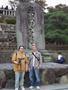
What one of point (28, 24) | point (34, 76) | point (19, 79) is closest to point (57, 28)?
point (28, 24)

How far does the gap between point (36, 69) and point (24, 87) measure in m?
1.23

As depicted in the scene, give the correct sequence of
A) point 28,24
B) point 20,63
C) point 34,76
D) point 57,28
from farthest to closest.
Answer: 1. point 57,28
2. point 28,24
3. point 34,76
4. point 20,63

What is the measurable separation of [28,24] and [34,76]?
4.78 meters

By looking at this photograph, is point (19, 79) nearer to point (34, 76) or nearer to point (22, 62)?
point (22, 62)

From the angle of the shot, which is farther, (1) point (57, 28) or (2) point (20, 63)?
(1) point (57, 28)

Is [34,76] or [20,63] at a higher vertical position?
[20,63]

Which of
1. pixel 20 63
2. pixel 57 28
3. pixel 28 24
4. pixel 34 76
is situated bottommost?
pixel 57 28

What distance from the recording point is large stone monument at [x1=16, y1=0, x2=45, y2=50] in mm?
19172

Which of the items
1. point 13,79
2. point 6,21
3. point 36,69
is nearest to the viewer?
point 36,69

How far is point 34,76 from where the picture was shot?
Result: 15.1m

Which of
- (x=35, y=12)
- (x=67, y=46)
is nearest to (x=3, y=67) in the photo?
(x=35, y=12)

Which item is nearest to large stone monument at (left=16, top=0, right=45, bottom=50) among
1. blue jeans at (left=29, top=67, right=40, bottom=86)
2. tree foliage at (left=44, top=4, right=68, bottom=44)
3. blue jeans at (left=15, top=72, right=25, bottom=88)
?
blue jeans at (left=29, top=67, right=40, bottom=86)

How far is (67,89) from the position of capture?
1480cm

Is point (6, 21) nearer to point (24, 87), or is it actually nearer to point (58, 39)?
point (58, 39)
